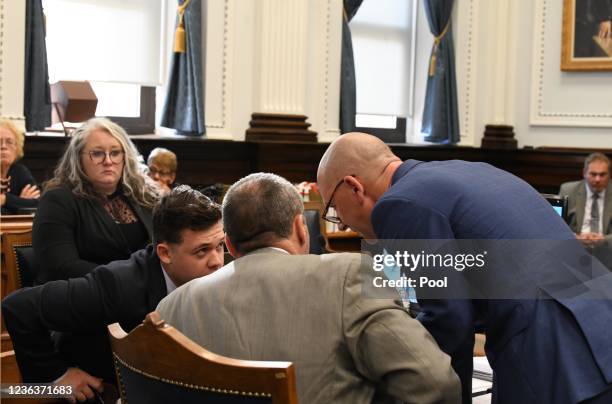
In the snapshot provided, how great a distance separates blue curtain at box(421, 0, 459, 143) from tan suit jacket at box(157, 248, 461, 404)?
23.4 ft

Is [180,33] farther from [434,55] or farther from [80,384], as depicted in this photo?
[80,384]

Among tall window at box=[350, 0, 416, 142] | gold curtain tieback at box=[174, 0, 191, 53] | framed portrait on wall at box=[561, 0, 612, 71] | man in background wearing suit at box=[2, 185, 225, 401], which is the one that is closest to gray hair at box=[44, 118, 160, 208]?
man in background wearing suit at box=[2, 185, 225, 401]

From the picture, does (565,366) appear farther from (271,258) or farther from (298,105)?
(298,105)

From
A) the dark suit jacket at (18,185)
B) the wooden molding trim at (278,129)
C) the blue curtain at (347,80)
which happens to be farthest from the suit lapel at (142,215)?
the blue curtain at (347,80)

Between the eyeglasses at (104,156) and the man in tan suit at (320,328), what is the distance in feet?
6.21

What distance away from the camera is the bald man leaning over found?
2.04m

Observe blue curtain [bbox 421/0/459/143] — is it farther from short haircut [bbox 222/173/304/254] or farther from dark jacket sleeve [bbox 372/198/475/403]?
short haircut [bbox 222/173/304/254]

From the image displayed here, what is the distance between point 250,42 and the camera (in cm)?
755

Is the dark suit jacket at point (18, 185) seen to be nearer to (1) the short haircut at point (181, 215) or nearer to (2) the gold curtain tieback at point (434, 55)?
(1) the short haircut at point (181, 215)

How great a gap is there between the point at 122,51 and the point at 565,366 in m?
5.60

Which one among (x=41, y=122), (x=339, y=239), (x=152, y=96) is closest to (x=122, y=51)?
(x=152, y=96)

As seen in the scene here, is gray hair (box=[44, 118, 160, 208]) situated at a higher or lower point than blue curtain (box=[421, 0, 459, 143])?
lower

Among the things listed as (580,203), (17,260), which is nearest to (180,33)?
(580,203)

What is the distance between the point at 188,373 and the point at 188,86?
5.70 metres
